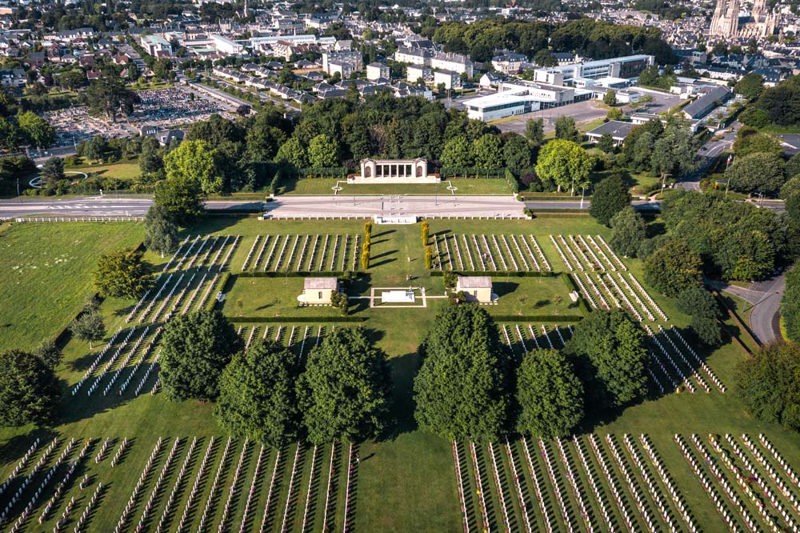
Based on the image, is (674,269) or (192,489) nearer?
(192,489)

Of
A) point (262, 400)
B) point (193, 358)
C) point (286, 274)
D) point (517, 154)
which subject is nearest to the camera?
point (262, 400)

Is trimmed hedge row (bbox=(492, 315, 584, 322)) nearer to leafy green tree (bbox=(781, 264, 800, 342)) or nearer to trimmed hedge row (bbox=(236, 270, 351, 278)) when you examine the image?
leafy green tree (bbox=(781, 264, 800, 342))

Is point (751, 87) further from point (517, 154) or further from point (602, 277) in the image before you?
point (602, 277)

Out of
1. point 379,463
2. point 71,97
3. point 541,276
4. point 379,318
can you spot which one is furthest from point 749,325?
point 71,97

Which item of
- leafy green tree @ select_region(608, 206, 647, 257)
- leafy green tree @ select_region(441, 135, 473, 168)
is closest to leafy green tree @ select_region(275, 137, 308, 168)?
leafy green tree @ select_region(441, 135, 473, 168)

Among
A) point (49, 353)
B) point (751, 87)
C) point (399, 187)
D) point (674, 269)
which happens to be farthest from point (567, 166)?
point (751, 87)

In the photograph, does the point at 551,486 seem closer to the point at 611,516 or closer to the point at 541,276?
the point at 611,516
